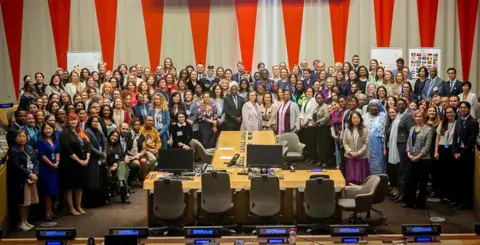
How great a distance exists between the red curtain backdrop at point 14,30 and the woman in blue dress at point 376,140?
8.85m

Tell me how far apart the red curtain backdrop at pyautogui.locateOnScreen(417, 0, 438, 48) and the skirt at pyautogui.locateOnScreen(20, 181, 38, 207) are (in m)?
9.54

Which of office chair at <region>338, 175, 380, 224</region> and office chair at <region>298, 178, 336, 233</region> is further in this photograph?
office chair at <region>338, 175, 380, 224</region>

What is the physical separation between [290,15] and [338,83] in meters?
3.55

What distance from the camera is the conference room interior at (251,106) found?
29.7ft

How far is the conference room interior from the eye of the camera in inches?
356

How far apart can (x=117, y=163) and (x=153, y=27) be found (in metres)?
6.18

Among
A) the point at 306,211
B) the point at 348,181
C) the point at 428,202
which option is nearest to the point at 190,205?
the point at 306,211

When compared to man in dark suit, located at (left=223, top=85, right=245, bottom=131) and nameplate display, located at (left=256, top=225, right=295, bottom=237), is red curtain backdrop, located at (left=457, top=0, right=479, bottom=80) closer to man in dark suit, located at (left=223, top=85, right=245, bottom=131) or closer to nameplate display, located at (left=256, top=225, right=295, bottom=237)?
man in dark suit, located at (left=223, top=85, right=245, bottom=131)

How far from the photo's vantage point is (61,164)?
9867mm

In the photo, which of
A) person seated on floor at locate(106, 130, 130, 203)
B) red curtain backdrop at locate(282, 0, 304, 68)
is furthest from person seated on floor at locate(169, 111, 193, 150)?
red curtain backdrop at locate(282, 0, 304, 68)

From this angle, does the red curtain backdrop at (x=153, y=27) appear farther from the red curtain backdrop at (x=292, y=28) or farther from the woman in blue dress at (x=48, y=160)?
the woman in blue dress at (x=48, y=160)

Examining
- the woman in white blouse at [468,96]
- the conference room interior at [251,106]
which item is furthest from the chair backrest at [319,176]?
the woman in white blouse at [468,96]

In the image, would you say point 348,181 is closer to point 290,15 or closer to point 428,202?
point 428,202

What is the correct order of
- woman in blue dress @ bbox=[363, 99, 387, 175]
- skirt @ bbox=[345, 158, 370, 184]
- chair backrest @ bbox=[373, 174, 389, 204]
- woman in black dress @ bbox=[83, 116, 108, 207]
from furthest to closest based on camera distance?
woman in blue dress @ bbox=[363, 99, 387, 175]
skirt @ bbox=[345, 158, 370, 184]
woman in black dress @ bbox=[83, 116, 108, 207]
chair backrest @ bbox=[373, 174, 389, 204]
